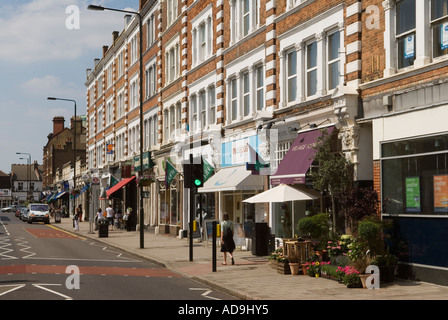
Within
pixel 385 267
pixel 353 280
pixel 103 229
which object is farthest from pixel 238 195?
pixel 353 280

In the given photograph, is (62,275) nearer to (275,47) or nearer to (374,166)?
(374,166)

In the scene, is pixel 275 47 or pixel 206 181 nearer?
pixel 275 47

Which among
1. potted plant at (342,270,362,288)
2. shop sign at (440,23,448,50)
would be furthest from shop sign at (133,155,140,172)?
shop sign at (440,23,448,50)

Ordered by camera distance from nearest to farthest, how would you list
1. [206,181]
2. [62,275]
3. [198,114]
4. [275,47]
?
[62,275], [275,47], [206,181], [198,114]

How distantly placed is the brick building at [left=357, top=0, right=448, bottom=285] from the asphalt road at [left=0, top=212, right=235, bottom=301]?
4998 millimetres

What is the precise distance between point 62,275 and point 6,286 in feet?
8.82

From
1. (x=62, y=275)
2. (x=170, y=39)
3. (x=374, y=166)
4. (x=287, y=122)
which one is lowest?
(x=62, y=275)

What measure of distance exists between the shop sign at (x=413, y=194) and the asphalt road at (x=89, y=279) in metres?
5.20

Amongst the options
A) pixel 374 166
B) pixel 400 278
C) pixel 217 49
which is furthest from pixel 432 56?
pixel 217 49

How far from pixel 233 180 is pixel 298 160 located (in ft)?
17.7

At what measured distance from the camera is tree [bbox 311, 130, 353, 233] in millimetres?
17250

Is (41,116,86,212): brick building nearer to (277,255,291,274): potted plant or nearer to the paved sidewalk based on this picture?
the paved sidewalk

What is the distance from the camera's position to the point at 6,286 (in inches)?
552

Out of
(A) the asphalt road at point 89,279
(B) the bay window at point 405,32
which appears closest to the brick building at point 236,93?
(B) the bay window at point 405,32
